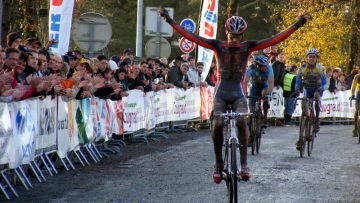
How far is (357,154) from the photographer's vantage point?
2156 cm

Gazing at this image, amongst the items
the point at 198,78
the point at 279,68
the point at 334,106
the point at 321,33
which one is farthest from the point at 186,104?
the point at 321,33

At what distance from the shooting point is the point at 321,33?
51344mm

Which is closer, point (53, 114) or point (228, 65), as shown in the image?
point (228, 65)

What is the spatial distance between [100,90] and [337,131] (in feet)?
44.2

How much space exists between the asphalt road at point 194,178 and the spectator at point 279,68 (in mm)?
7859

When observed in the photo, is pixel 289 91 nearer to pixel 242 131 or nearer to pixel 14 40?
pixel 14 40

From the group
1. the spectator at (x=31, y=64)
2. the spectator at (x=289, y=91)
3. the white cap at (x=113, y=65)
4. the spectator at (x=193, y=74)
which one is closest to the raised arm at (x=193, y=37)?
the spectator at (x=31, y=64)

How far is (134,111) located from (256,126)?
317 cm

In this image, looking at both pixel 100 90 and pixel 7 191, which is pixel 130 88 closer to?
pixel 100 90

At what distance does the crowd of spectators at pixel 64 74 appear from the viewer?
47.2 feet

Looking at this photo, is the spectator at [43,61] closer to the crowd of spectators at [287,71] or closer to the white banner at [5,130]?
the white banner at [5,130]

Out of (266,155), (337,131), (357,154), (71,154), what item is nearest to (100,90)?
(71,154)

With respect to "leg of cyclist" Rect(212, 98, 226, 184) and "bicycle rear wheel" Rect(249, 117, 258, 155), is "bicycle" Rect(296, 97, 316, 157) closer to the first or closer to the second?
"bicycle rear wheel" Rect(249, 117, 258, 155)

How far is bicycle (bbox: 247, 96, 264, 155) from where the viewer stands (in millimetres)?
20547
